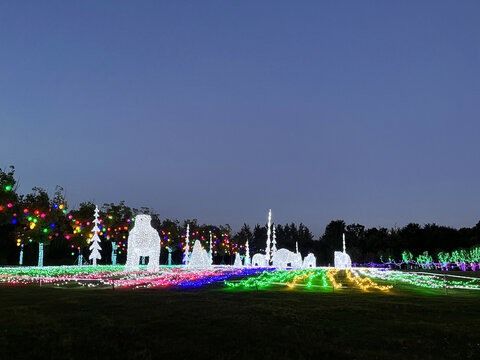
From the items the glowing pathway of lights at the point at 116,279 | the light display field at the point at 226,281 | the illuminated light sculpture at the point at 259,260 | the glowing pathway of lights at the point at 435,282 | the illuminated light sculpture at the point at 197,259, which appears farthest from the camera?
the illuminated light sculpture at the point at 259,260

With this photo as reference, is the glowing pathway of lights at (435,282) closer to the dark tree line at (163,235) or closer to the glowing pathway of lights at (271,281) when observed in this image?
the glowing pathway of lights at (271,281)

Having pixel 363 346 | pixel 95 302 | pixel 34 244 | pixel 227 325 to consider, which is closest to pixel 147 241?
pixel 95 302

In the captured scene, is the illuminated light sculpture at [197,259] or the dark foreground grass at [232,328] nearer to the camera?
the dark foreground grass at [232,328]

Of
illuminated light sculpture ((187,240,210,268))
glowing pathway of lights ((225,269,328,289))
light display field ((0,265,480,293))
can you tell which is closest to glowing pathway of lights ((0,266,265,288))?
light display field ((0,265,480,293))

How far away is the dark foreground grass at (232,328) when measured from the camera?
6512 millimetres

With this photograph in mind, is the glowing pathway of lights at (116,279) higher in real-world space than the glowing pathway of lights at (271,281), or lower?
higher

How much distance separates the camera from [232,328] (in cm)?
796

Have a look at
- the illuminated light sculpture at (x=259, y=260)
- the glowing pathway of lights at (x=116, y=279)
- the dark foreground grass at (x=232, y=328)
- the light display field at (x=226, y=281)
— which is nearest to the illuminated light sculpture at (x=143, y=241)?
the glowing pathway of lights at (x=116, y=279)

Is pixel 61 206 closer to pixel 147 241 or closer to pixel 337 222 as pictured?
pixel 147 241

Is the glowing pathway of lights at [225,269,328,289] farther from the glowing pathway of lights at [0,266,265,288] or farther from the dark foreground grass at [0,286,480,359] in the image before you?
the dark foreground grass at [0,286,480,359]

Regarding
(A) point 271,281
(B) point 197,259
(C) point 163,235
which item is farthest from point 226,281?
(C) point 163,235

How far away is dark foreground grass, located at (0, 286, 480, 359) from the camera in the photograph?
21.4ft

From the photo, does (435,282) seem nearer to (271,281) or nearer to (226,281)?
(271,281)

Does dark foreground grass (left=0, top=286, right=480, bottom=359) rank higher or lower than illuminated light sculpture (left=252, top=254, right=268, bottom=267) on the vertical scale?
higher
